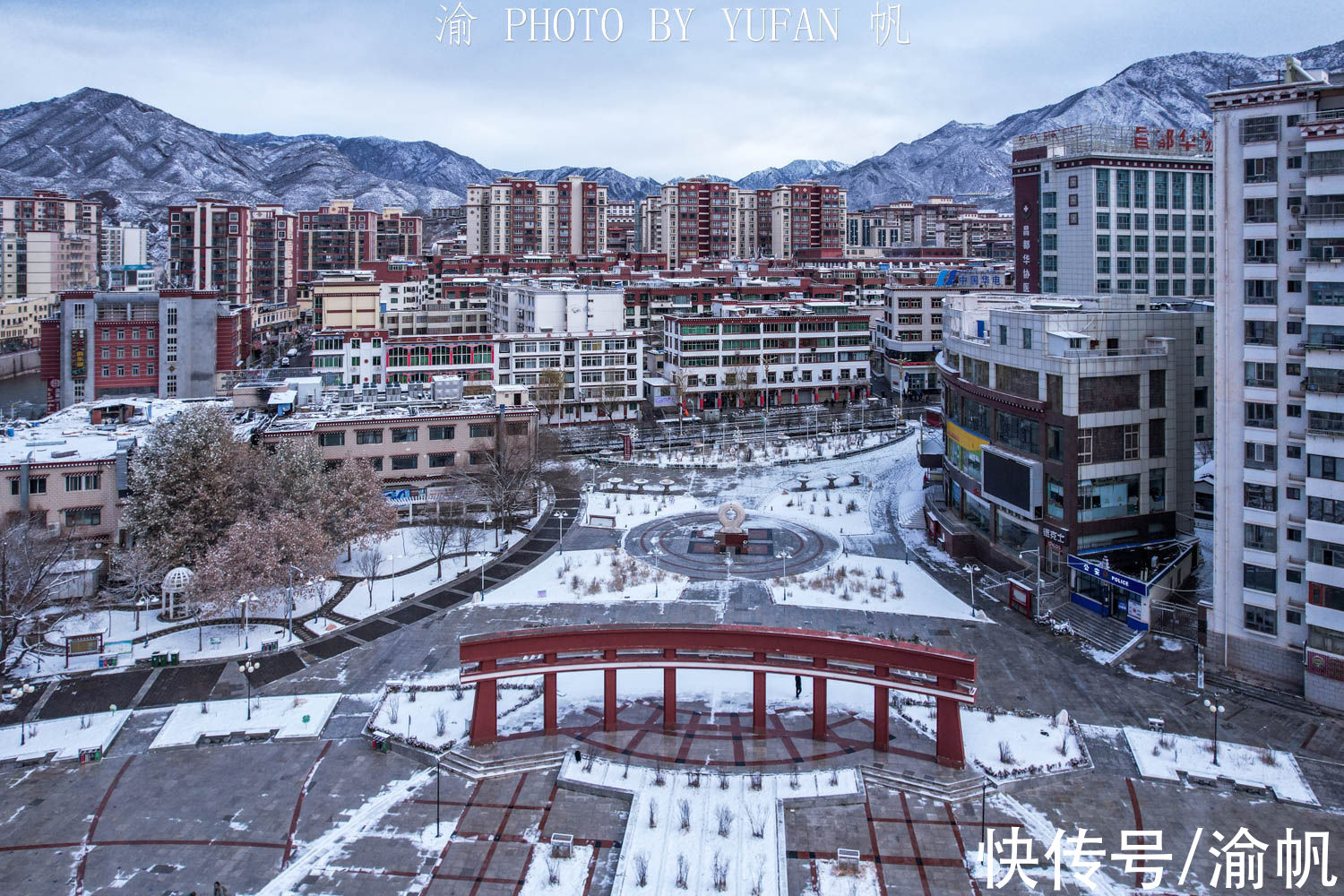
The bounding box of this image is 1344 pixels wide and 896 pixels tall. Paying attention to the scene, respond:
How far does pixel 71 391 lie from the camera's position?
8138cm

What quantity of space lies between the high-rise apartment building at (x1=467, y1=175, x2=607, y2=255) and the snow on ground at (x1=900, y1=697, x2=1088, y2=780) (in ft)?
434

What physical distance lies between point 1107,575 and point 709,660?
707 inches

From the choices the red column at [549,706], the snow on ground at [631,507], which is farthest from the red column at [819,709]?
the snow on ground at [631,507]

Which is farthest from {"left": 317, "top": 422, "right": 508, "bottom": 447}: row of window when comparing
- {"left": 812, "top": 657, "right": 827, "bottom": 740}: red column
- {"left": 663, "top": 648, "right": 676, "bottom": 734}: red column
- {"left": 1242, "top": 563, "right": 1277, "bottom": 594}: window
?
{"left": 1242, "top": 563, "right": 1277, "bottom": 594}: window

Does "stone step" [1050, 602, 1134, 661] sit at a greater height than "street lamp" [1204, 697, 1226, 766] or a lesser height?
greater

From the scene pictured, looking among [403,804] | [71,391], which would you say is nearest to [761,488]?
[403,804]

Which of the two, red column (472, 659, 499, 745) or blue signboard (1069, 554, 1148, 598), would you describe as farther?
blue signboard (1069, 554, 1148, 598)

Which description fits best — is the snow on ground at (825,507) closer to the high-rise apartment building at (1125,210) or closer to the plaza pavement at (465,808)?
the plaza pavement at (465,808)

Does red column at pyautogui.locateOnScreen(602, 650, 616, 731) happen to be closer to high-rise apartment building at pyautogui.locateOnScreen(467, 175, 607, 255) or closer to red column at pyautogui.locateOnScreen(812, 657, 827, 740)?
red column at pyautogui.locateOnScreen(812, 657, 827, 740)

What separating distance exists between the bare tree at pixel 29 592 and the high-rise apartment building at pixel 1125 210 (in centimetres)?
6308

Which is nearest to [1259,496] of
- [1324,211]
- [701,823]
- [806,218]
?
[1324,211]

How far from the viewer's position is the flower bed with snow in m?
29.6

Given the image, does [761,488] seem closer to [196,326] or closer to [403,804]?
[403,804]

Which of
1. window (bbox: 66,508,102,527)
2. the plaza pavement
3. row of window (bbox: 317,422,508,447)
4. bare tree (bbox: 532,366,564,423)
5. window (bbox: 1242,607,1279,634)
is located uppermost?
bare tree (bbox: 532,366,564,423)
